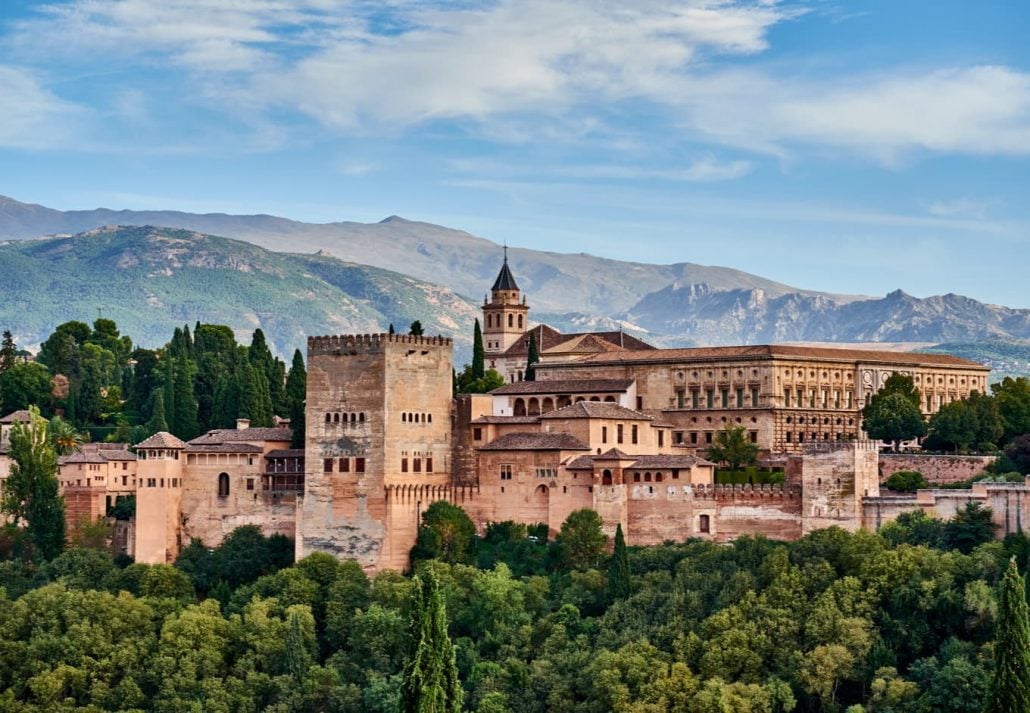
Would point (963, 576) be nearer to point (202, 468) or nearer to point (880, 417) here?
point (880, 417)

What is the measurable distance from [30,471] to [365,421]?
13731mm

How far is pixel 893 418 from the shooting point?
253ft

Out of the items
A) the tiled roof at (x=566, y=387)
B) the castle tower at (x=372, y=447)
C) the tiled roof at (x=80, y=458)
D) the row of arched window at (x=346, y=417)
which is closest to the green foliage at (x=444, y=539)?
the castle tower at (x=372, y=447)

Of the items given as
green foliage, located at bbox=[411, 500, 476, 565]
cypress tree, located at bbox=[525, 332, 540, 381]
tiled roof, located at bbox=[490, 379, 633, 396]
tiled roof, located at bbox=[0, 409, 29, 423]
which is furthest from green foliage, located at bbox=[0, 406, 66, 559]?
cypress tree, located at bbox=[525, 332, 540, 381]

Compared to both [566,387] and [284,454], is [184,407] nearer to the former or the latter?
[284,454]

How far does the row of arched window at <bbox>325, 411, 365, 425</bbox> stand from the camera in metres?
66.2

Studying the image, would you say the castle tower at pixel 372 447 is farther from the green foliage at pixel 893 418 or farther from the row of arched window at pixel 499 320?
the row of arched window at pixel 499 320

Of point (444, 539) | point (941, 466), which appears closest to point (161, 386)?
point (444, 539)

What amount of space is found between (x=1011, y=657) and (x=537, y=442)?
74.7ft

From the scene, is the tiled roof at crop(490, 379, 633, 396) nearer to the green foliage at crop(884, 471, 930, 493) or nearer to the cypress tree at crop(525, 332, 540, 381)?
the cypress tree at crop(525, 332, 540, 381)

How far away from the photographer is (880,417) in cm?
7756

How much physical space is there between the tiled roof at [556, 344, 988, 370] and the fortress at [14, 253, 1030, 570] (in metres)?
6.70

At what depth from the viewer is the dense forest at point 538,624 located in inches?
2142

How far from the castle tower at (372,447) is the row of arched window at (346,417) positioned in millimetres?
34
